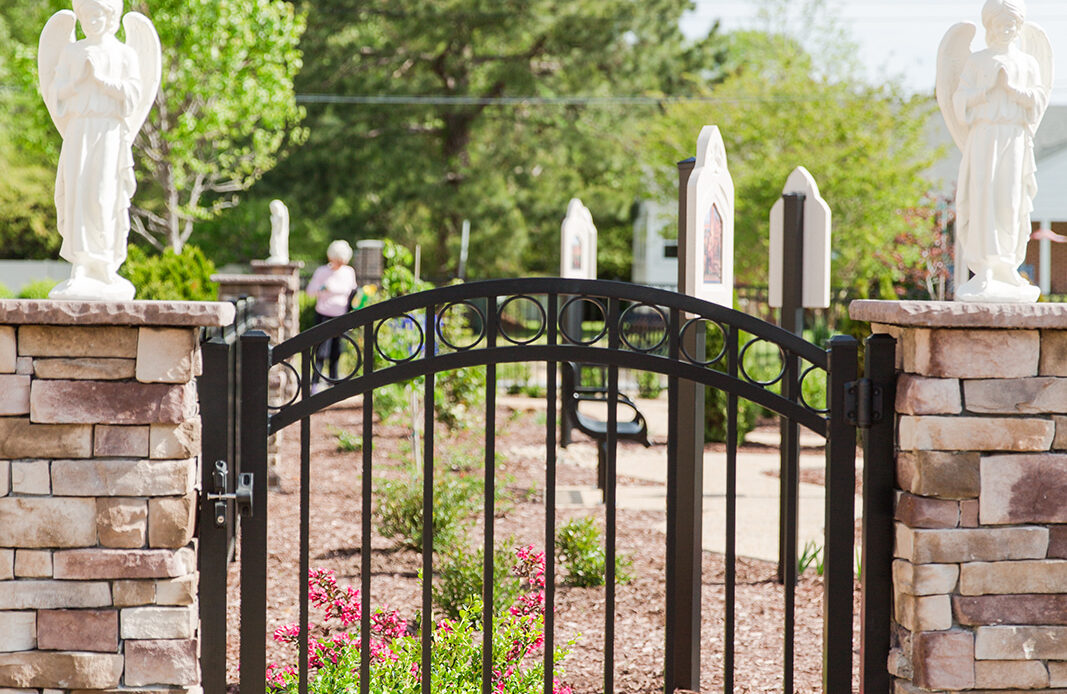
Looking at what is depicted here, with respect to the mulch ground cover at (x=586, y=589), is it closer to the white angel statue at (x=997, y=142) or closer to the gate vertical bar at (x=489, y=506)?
the gate vertical bar at (x=489, y=506)

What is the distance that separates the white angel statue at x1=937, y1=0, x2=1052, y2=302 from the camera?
2984mm

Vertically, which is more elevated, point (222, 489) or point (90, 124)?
point (90, 124)

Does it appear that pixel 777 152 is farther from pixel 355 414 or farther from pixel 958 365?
pixel 958 365

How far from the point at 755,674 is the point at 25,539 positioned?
108 inches

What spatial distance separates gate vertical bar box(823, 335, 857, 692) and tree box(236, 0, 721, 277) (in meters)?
20.7

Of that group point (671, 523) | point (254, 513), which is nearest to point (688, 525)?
point (671, 523)

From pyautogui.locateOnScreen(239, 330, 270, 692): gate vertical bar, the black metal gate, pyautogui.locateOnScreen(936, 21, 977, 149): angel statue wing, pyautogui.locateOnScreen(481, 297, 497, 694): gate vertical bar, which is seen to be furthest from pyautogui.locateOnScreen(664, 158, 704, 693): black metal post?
pyautogui.locateOnScreen(239, 330, 270, 692): gate vertical bar

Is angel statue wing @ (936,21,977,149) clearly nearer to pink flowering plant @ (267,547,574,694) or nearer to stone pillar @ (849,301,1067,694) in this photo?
stone pillar @ (849,301,1067,694)

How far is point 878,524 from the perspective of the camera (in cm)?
308

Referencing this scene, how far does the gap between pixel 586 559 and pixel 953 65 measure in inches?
123

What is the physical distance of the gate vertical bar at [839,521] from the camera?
3.10 metres

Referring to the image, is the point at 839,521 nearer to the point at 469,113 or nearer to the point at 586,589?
the point at 586,589

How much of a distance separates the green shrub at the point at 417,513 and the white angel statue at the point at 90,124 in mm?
2812

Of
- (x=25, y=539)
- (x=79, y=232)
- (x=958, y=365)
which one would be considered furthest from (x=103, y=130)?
(x=958, y=365)
